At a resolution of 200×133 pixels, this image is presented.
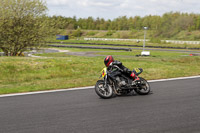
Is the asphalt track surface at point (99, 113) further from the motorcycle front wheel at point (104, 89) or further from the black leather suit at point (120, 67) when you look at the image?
the black leather suit at point (120, 67)

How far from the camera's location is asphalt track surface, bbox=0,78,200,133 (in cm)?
520

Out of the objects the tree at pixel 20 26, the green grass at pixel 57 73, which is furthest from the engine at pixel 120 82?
the tree at pixel 20 26

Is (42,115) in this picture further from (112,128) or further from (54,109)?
(112,128)

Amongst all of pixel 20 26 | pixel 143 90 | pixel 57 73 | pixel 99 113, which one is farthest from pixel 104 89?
pixel 20 26

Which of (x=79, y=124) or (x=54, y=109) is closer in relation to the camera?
(x=79, y=124)

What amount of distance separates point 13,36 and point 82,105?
2021cm

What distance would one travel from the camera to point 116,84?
820 cm

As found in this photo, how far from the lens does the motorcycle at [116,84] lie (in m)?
7.96

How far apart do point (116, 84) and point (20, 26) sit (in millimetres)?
19938

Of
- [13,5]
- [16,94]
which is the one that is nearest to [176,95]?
[16,94]

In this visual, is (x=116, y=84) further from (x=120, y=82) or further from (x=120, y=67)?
(x=120, y=67)

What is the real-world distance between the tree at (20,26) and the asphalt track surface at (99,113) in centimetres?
1800

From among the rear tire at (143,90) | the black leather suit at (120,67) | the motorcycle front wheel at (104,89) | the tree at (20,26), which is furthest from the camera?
the tree at (20,26)

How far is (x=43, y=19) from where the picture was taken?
2762 cm
